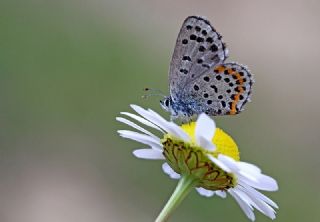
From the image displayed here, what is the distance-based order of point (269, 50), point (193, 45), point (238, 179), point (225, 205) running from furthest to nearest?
1. point (269, 50)
2. point (225, 205)
3. point (193, 45)
4. point (238, 179)

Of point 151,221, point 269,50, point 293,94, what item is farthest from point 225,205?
point 269,50

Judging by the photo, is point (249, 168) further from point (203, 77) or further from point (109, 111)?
point (109, 111)

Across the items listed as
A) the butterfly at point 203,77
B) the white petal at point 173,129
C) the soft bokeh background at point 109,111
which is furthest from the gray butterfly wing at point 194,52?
the soft bokeh background at point 109,111

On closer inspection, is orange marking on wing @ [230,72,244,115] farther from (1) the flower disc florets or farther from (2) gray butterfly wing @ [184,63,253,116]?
(1) the flower disc florets

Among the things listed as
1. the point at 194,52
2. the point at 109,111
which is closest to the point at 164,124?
the point at 194,52

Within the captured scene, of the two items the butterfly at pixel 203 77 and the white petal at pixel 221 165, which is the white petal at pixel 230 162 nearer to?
the white petal at pixel 221 165

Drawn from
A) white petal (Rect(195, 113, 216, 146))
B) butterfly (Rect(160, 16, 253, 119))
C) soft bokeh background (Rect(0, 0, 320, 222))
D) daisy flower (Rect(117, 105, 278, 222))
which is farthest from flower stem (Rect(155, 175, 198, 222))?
soft bokeh background (Rect(0, 0, 320, 222))

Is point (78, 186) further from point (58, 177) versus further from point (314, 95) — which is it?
point (314, 95)
